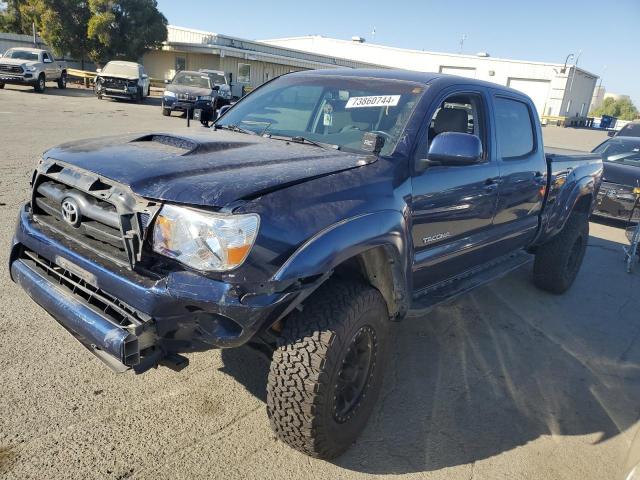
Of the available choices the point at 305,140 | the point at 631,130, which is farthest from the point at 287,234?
the point at 631,130

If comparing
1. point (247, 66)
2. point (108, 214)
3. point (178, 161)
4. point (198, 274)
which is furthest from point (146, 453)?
point (247, 66)

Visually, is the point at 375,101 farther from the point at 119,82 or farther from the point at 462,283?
the point at 119,82

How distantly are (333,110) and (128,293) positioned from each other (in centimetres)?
189

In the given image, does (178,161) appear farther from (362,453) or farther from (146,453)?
(362,453)

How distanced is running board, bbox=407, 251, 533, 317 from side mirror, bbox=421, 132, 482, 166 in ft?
2.85

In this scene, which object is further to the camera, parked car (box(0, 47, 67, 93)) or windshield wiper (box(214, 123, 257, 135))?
parked car (box(0, 47, 67, 93))

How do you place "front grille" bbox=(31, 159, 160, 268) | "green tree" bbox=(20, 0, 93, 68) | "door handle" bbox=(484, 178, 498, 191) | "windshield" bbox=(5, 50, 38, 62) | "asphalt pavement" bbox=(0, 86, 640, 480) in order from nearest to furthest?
"front grille" bbox=(31, 159, 160, 268), "asphalt pavement" bbox=(0, 86, 640, 480), "door handle" bbox=(484, 178, 498, 191), "windshield" bbox=(5, 50, 38, 62), "green tree" bbox=(20, 0, 93, 68)

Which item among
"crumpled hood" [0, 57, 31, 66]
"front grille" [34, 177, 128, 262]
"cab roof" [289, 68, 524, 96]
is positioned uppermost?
"cab roof" [289, 68, 524, 96]

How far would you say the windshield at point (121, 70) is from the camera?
22453 mm

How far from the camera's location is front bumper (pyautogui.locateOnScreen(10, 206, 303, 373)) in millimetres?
2070

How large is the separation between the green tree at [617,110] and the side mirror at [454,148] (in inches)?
3859

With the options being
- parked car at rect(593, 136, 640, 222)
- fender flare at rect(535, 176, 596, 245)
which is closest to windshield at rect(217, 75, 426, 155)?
fender flare at rect(535, 176, 596, 245)

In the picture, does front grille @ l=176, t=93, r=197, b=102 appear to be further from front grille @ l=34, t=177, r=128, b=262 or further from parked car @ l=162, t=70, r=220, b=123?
front grille @ l=34, t=177, r=128, b=262

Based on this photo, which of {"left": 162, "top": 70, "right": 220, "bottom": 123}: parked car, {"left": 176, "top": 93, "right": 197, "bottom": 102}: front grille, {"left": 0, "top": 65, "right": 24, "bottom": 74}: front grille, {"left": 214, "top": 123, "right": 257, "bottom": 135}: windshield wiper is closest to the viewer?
{"left": 214, "top": 123, "right": 257, "bottom": 135}: windshield wiper
